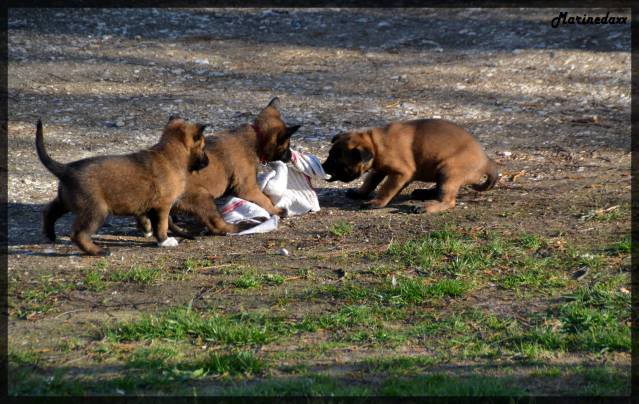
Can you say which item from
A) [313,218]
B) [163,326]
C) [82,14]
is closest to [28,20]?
[82,14]

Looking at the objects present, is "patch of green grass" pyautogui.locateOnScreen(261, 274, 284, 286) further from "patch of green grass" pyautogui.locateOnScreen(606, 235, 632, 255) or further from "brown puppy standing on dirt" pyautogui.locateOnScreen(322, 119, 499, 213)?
"patch of green grass" pyautogui.locateOnScreen(606, 235, 632, 255)

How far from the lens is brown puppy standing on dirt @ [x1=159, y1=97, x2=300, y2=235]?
8352mm

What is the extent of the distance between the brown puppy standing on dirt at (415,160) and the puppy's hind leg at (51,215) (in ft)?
8.99

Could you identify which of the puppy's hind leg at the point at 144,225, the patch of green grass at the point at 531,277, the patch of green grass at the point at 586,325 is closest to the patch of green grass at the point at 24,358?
the puppy's hind leg at the point at 144,225

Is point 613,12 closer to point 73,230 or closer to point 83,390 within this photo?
point 73,230

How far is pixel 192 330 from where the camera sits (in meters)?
6.01

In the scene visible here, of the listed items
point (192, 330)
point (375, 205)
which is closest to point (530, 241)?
point (375, 205)

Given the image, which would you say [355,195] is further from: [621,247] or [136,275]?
[136,275]

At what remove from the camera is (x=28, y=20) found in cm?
1480

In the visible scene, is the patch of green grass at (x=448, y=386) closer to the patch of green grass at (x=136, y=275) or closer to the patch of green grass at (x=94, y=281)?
the patch of green grass at (x=136, y=275)

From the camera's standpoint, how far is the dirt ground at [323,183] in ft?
18.8

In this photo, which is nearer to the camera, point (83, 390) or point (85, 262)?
point (83, 390)

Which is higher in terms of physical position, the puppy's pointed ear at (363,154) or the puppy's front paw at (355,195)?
the puppy's pointed ear at (363,154)

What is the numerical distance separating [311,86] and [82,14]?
4.56m
